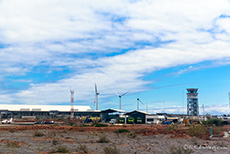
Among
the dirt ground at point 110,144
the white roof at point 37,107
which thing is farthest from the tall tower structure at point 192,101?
the dirt ground at point 110,144

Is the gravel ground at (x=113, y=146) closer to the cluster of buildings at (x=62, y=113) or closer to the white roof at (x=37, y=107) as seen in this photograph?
the cluster of buildings at (x=62, y=113)

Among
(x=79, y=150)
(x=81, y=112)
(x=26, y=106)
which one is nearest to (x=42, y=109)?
(x=26, y=106)

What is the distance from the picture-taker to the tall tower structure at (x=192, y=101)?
190000 mm

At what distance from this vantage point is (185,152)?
75.4 ft

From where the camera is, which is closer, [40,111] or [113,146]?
[113,146]

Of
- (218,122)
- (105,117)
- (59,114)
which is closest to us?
(218,122)

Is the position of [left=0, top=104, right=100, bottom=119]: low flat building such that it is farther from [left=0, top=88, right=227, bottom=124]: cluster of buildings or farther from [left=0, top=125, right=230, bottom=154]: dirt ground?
[left=0, top=125, right=230, bottom=154]: dirt ground

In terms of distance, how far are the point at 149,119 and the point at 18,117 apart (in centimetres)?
7304

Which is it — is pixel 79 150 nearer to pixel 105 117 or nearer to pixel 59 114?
pixel 105 117

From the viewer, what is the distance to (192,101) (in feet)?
630

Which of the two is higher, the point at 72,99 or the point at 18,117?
the point at 72,99

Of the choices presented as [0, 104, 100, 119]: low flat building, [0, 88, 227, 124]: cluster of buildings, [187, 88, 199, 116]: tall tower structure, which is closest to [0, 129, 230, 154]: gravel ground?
[0, 88, 227, 124]: cluster of buildings

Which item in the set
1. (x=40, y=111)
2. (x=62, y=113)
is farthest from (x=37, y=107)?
(x=62, y=113)

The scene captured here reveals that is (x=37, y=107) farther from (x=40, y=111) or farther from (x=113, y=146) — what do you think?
(x=113, y=146)
